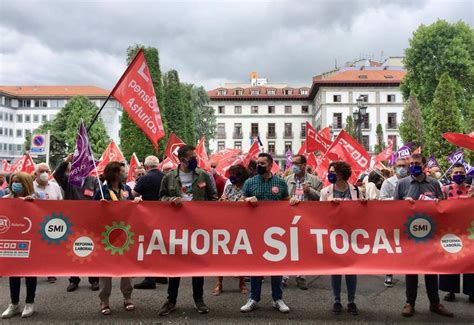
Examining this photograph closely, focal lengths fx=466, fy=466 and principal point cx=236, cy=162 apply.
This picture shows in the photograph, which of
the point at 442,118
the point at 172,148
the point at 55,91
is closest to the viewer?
the point at 172,148

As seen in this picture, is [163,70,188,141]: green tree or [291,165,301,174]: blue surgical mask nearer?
[291,165,301,174]: blue surgical mask

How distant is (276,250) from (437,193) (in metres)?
2.16

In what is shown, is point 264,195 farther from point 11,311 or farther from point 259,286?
point 11,311

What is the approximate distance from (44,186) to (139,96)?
2095mm

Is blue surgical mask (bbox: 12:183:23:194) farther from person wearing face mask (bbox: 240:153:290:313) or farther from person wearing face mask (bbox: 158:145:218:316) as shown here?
person wearing face mask (bbox: 240:153:290:313)

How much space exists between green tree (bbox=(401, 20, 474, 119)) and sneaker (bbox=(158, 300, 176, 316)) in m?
40.1

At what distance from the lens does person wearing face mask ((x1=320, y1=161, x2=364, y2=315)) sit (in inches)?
223

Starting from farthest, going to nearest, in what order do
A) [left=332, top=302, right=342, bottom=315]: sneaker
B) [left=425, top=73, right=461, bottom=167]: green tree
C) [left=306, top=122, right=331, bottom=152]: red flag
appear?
[left=425, top=73, right=461, bottom=167]: green tree, [left=306, top=122, right=331, bottom=152]: red flag, [left=332, top=302, right=342, bottom=315]: sneaker

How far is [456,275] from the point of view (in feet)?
20.7

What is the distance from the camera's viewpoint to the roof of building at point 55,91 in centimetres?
9700

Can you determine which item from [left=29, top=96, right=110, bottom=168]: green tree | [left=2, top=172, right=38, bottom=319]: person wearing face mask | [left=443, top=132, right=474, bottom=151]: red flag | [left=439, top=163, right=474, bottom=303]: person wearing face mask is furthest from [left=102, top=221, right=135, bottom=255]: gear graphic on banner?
[left=29, top=96, right=110, bottom=168]: green tree

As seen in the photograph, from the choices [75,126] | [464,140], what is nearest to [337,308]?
[464,140]

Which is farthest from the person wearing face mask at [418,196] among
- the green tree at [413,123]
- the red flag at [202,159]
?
the green tree at [413,123]

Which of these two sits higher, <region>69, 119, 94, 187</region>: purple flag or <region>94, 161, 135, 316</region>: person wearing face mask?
<region>69, 119, 94, 187</region>: purple flag
